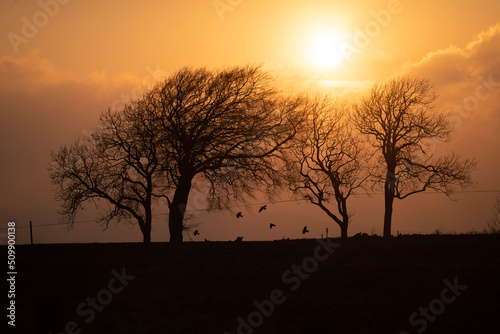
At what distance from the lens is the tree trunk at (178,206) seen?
1558 inches

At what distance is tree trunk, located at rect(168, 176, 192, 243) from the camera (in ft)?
130

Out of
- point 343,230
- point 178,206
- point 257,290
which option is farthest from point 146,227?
point 257,290

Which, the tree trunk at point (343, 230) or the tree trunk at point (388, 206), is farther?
the tree trunk at point (343, 230)

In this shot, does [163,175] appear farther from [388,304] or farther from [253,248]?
[388,304]

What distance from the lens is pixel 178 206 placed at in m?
39.8

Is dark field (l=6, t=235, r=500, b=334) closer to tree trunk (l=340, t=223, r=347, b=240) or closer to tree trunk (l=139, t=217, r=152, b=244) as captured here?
tree trunk (l=139, t=217, r=152, b=244)

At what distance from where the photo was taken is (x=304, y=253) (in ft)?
92.0

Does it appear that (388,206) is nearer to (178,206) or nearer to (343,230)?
(343,230)

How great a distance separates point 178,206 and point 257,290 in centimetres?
2196

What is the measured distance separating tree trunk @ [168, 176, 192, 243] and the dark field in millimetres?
9901

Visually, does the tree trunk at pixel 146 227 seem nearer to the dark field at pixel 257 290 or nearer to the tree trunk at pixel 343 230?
the tree trunk at pixel 343 230

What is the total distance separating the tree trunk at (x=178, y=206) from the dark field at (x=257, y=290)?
990 centimetres

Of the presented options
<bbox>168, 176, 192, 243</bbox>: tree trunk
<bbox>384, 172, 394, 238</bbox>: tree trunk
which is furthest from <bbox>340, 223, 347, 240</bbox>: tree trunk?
<bbox>168, 176, 192, 243</bbox>: tree trunk

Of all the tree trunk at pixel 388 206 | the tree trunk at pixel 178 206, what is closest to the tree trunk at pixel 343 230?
the tree trunk at pixel 388 206
